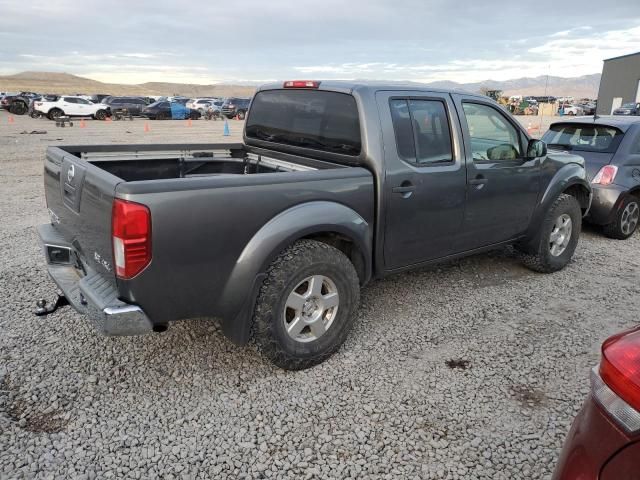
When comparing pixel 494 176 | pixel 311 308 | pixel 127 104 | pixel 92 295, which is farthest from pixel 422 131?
pixel 127 104

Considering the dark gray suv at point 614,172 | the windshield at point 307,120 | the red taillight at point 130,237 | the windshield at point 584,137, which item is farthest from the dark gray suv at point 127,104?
the red taillight at point 130,237

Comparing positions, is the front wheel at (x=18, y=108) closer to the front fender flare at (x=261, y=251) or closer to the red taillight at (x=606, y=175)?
the red taillight at (x=606, y=175)

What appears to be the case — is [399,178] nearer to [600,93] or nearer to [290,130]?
[290,130]

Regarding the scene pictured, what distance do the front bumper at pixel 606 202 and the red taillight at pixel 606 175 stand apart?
0.22ft

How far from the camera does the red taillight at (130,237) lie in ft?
8.61

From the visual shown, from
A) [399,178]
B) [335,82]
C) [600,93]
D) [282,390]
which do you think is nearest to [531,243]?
[399,178]

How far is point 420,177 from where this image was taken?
153 inches

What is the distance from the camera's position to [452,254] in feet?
14.4

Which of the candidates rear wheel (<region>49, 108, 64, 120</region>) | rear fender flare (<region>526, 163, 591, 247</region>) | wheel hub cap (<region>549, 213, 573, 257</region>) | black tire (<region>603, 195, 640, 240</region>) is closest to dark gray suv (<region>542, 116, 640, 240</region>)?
black tire (<region>603, 195, 640, 240</region>)

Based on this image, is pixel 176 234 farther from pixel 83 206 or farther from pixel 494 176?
pixel 494 176

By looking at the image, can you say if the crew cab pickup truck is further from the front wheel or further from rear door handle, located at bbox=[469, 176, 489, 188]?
the front wheel

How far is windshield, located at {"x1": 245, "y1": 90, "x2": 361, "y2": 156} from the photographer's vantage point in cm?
381

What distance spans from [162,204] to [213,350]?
1455 mm

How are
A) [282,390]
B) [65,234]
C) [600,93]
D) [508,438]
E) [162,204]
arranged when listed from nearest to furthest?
[162,204] < [508,438] < [282,390] < [65,234] < [600,93]
